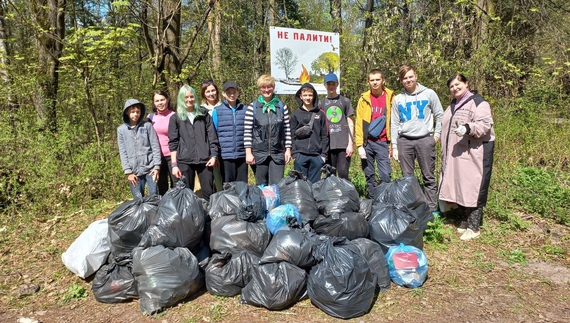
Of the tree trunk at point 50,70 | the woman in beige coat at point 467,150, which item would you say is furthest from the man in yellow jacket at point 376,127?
the tree trunk at point 50,70

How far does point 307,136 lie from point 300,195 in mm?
849

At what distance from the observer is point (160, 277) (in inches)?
106

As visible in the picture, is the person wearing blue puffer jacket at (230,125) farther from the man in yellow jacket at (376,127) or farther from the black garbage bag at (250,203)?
the man in yellow jacket at (376,127)

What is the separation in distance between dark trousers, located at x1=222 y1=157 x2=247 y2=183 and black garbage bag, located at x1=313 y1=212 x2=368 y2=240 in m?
1.23

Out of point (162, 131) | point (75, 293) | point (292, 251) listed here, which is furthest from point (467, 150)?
point (75, 293)

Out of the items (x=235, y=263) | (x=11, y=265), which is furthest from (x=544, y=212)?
(x=11, y=265)

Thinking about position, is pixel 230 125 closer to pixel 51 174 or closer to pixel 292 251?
pixel 292 251

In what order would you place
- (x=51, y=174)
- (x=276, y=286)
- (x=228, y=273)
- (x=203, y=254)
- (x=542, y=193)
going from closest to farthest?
(x=276, y=286) → (x=228, y=273) → (x=203, y=254) → (x=542, y=193) → (x=51, y=174)

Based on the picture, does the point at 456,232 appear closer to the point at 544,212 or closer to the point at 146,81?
the point at 544,212

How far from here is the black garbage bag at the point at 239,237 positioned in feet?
9.77

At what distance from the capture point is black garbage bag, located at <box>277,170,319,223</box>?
11.4 feet

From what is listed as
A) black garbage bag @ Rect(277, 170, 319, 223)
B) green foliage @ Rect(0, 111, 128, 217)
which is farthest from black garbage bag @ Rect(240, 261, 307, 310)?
green foliage @ Rect(0, 111, 128, 217)

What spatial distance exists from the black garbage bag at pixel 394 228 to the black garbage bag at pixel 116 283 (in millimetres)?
2177

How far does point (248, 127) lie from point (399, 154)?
1.83 meters
